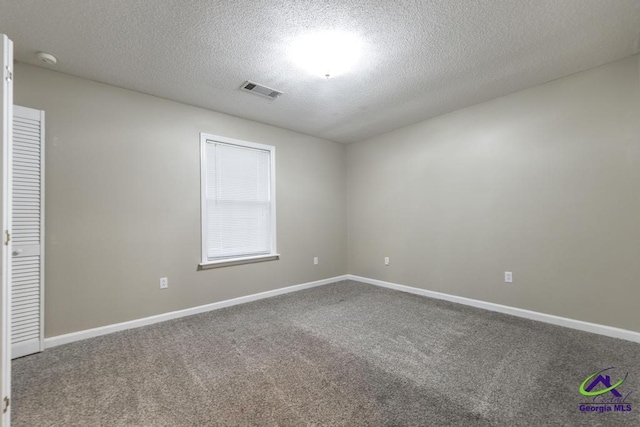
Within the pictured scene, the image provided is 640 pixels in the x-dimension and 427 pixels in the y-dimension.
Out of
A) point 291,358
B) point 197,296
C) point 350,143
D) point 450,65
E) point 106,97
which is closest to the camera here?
point 291,358

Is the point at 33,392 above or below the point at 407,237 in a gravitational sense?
below

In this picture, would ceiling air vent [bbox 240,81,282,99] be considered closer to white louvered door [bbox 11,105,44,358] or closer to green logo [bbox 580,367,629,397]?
white louvered door [bbox 11,105,44,358]

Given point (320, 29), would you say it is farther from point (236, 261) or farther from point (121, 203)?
point (236, 261)

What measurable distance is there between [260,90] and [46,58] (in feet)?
5.86

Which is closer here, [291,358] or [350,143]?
[291,358]

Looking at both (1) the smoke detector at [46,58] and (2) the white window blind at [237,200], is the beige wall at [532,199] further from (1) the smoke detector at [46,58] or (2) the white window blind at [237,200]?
(1) the smoke detector at [46,58]

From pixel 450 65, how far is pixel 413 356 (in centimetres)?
258

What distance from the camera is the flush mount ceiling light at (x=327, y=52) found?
2.10 meters

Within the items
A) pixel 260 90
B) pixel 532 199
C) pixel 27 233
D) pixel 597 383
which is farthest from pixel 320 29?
pixel 597 383

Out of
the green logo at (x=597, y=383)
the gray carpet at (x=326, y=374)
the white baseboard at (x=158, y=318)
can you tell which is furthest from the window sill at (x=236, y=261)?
the green logo at (x=597, y=383)

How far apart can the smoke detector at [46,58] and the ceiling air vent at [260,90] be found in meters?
1.55

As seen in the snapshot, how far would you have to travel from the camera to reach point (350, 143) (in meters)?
5.00

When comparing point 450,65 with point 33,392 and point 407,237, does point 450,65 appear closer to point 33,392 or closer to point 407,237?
point 407,237

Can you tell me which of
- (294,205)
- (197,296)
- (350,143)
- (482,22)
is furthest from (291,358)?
(350,143)
